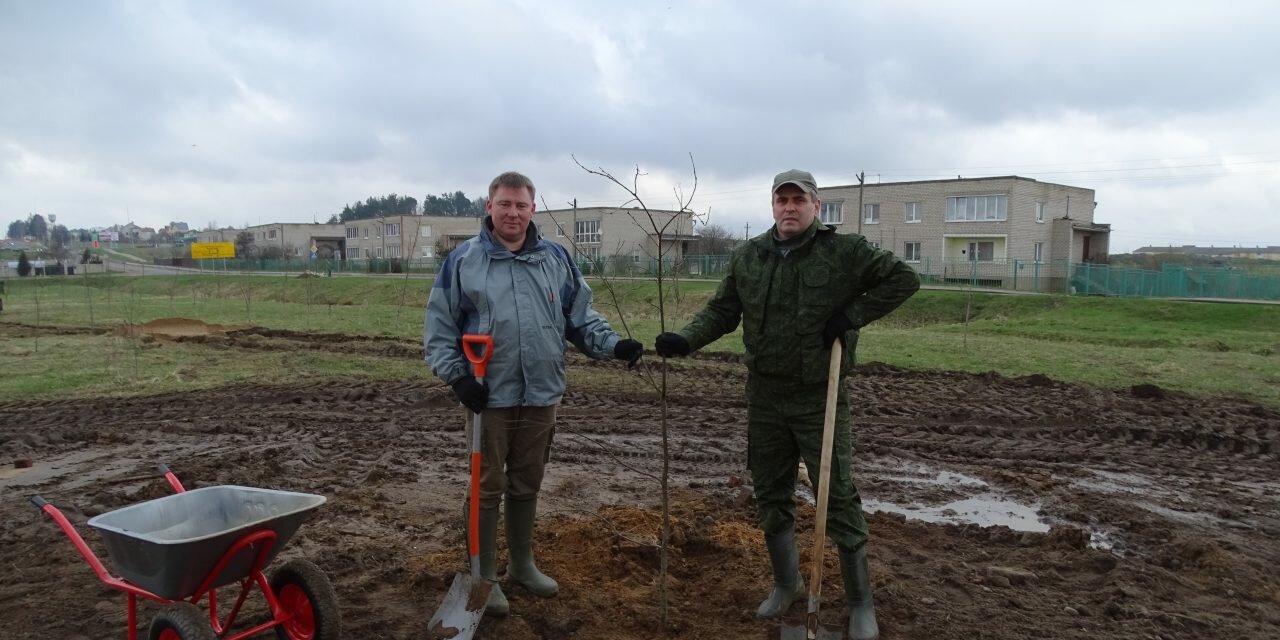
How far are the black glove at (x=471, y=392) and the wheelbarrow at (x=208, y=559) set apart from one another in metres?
0.74

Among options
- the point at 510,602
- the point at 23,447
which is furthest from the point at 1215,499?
the point at 23,447

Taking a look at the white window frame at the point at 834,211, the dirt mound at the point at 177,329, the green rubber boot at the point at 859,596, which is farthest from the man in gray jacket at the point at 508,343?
the white window frame at the point at 834,211

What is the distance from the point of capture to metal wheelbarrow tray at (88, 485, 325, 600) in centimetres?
293

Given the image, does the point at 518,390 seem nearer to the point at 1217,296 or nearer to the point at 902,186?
the point at 1217,296

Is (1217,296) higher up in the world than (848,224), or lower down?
lower down

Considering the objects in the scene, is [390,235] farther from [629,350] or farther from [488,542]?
[629,350]

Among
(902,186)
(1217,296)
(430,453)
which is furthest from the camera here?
(902,186)

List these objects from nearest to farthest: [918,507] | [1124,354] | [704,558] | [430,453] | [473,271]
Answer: [473,271] → [704,558] → [918,507] → [430,453] → [1124,354]

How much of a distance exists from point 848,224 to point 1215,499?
4355cm

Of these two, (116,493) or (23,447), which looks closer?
(116,493)

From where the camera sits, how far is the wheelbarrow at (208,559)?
2969 mm

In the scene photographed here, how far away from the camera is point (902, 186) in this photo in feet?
156

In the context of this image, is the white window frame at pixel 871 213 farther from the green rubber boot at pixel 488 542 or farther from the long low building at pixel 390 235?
the green rubber boot at pixel 488 542

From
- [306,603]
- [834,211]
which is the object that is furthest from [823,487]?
[834,211]
